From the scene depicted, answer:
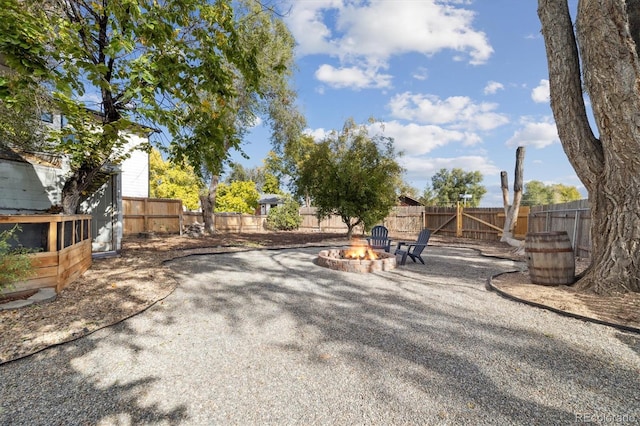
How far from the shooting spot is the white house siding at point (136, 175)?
13841mm

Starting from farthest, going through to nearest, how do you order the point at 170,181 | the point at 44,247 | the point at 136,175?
the point at 170,181
the point at 136,175
the point at 44,247

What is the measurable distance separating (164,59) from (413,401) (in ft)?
14.8

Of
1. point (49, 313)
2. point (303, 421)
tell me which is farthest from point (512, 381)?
point (49, 313)

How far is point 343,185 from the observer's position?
12.1 m

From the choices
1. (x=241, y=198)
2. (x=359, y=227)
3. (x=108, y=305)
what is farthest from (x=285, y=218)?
(x=108, y=305)

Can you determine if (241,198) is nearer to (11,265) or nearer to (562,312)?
(11,265)

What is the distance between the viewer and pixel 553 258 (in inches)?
180

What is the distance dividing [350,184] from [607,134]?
8.50m

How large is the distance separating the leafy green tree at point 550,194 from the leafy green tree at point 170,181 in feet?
153

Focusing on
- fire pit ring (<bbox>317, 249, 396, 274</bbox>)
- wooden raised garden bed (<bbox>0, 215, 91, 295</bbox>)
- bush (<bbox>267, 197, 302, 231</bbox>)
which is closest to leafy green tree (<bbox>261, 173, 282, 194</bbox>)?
bush (<bbox>267, 197, 302, 231</bbox>)

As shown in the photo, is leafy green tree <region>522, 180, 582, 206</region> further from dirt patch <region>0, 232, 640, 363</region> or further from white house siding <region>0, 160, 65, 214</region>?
white house siding <region>0, 160, 65, 214</region>

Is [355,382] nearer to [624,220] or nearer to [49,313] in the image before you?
[49,313]

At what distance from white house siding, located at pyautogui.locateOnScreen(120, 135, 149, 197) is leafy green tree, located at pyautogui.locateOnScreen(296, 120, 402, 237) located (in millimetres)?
7785

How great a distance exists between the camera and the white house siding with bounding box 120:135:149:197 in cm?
1384
